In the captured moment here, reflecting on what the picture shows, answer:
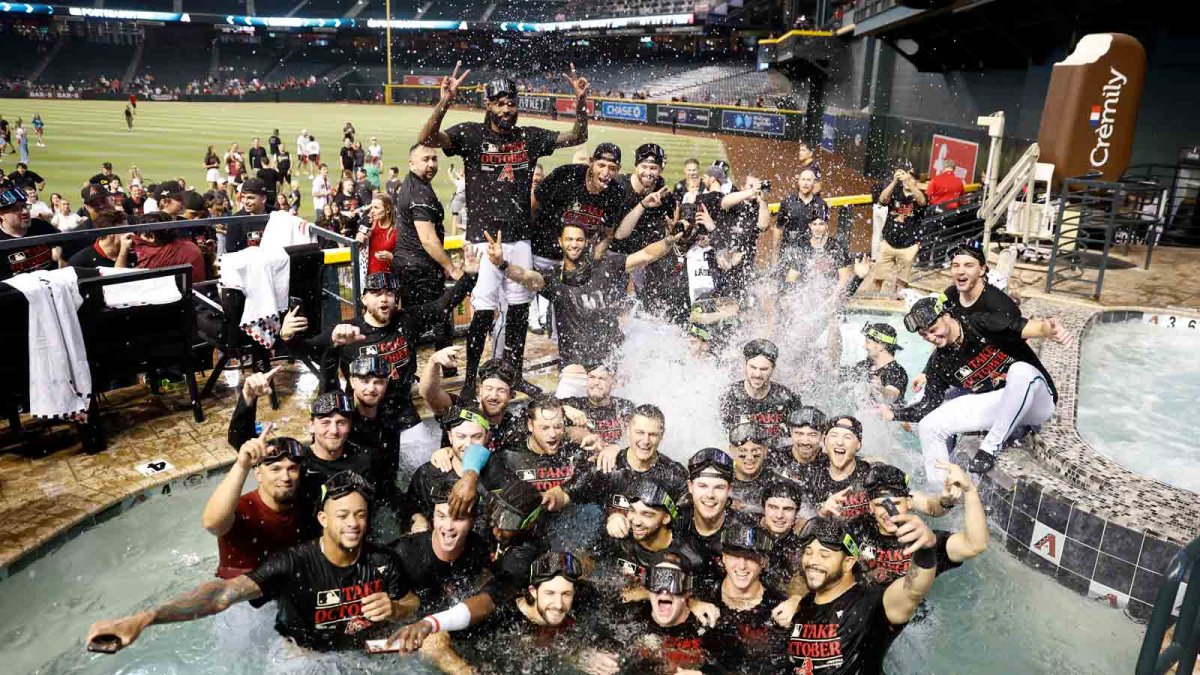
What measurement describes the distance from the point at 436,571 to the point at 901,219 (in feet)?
27.1

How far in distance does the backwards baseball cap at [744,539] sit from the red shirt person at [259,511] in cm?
233

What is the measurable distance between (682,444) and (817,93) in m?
31.6

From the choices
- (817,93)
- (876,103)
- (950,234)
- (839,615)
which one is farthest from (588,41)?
(839,615)

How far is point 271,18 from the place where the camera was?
67.1 m

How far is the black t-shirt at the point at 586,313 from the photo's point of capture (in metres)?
6.58

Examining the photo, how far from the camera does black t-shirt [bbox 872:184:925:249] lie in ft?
34.3

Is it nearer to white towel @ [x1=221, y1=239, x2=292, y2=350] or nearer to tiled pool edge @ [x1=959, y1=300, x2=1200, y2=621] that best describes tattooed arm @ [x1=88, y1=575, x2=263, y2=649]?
white towel @ [x1=221, y1=239, x2=292, y2=350]

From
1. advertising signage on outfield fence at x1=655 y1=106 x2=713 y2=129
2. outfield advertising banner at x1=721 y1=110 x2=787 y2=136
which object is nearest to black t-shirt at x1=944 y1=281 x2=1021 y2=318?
outfield advertising banner at x1=721 y1=110 x2=787 y2=136

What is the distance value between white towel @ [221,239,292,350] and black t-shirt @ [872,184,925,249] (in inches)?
292

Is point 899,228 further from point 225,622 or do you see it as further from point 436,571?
point 225,622

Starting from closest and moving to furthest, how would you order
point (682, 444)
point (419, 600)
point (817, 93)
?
1. point (419, 600)
2. point (682, 444)
3. point (817, 93)

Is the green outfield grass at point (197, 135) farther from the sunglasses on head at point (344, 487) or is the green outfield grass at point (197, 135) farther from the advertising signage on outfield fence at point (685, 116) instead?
the sunglasses on head at point (344, 487)

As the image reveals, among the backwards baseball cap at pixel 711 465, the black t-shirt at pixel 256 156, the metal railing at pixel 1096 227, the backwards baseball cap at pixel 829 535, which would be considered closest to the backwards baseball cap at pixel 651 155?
the backwards baseball cap at pixel 711 465

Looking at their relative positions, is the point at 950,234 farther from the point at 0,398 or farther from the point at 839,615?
the point at 0,398
